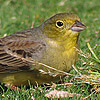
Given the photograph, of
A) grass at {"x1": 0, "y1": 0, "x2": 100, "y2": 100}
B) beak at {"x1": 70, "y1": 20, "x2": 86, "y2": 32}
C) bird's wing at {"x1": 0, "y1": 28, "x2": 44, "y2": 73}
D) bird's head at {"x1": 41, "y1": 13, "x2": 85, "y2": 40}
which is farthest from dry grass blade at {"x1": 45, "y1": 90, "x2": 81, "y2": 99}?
beak at {"x1": 70, "y1": 20, "x2": 86, "y2": 32}

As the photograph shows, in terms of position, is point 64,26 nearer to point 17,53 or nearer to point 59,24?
point 59,24

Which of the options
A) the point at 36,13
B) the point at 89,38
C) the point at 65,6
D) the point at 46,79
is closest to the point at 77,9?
the point at 65,6

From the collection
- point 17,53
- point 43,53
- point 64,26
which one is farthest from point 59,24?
point 17,53

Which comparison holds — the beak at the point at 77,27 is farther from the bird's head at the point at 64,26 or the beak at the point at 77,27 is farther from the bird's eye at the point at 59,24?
the bird's eye at the point at 59,24

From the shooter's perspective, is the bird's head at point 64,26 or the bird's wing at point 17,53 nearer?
the bird's head at point 64,26

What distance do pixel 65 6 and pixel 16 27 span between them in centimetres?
190

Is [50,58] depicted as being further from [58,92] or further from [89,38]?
[89,38]

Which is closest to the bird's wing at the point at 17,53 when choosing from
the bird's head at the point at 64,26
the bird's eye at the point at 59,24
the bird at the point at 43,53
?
the bird at the point at 43,53

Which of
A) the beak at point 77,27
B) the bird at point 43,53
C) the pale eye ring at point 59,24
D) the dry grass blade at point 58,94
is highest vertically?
the pale eye ring at point 59,24

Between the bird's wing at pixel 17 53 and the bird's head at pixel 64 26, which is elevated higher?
the bird's head at pixel 64 26

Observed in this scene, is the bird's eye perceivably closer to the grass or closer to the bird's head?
the bird's head

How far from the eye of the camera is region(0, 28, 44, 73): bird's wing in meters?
4.62

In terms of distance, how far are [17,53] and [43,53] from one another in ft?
1.56

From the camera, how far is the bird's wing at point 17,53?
15.1 feet
